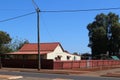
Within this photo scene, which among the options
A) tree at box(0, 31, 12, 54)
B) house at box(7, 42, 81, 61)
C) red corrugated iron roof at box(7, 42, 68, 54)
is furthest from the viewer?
tree at box(0, 31, 12, 54)

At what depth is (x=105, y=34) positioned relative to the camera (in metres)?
108

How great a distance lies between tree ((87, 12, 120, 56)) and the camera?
354ft

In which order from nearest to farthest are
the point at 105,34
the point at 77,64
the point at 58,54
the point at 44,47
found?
the point at 77,64 < the point at 58,54 < the point at 44,47 < the point at 105,34

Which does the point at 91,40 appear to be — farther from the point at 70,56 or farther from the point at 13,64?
the point at 13,64

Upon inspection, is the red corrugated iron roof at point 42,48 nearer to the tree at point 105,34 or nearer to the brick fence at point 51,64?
the brick fence at point 51,64

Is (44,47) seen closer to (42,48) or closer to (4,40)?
(42,48)

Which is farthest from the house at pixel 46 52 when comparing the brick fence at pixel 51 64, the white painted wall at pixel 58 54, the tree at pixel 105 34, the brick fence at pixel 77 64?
the tree at pixel 105 34

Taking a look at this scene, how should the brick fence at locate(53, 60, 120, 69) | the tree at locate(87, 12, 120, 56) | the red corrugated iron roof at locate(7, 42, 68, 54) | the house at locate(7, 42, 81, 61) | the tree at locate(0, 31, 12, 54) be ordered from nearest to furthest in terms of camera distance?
the brick fence at locate(53, 60, 120, 69) → the house at locate(7, 42, 81, 61) → the red corrugated iron roof at locate(7, 42, 68, 54) → the tree at locate(0, 31, 12, 54) → the tree at locate(87, 12, 120, 56)

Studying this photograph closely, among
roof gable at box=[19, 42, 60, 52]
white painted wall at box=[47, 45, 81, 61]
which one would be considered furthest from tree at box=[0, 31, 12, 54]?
white painted wall at box=[47, 45, 81, 61]

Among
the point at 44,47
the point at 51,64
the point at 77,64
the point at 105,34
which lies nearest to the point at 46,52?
the point at 44,47

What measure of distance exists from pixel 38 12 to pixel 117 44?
6011 cm

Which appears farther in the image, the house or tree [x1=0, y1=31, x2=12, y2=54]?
tree [x1=0, y1=31, x2=12, y2=54]

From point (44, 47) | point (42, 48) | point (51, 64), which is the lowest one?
point (51, 64)

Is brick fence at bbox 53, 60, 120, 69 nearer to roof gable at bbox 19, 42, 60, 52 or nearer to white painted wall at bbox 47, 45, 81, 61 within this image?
white painted wall at bbox 47, 45, 81, 61
